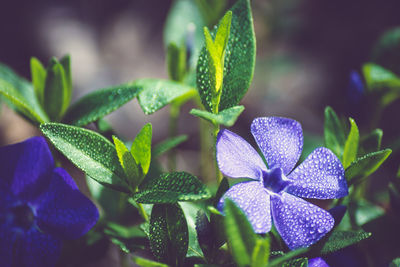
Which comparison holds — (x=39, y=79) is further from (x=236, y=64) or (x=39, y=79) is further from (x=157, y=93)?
(x=236, y=64)

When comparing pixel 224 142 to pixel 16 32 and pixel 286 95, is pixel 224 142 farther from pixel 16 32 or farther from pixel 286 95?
pixel 16 32

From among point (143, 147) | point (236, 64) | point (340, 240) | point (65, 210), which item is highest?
point (236, 64)

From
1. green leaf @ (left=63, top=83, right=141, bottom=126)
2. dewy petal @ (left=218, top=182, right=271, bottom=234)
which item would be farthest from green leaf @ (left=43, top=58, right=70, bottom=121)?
dewy petal @ (left=218, top=182, right=271, bottom=234)

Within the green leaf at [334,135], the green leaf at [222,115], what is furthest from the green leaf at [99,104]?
the green leaf at [334,135]

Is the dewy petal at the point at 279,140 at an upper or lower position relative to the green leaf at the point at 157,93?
lower

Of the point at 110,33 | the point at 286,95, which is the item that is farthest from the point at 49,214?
the point at 110,33

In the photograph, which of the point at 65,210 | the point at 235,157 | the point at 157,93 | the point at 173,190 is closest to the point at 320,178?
the point at 235,157

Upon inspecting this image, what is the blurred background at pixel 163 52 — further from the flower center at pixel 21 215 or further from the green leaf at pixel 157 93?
the flower center at pixel 21 215

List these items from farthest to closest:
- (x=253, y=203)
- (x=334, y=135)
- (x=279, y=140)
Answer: (x=334, y=135) < (x=279, y=140) < (x=253, y=203)
